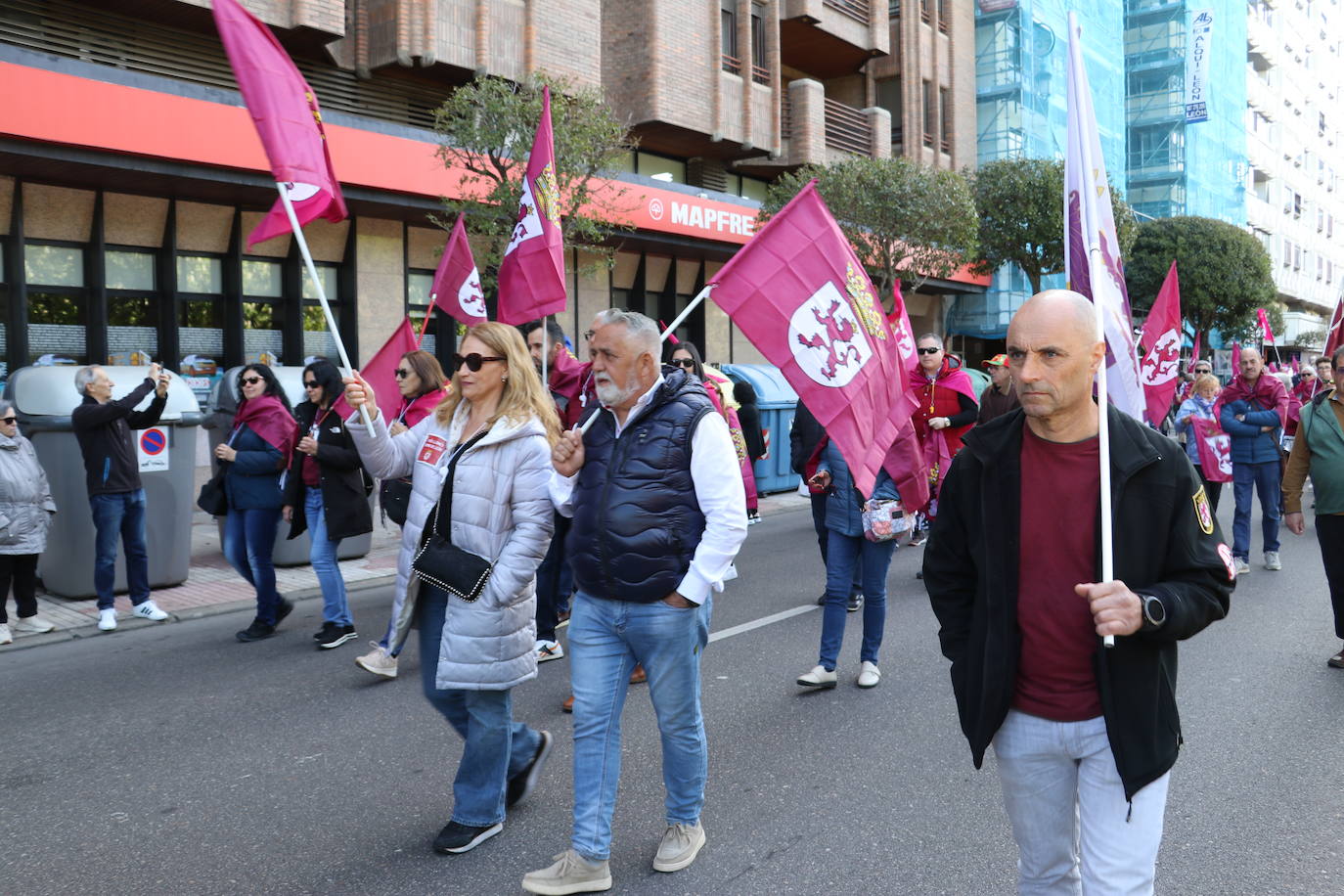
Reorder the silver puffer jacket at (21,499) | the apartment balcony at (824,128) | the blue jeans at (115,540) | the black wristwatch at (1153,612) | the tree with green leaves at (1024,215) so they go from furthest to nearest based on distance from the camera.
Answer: the tree with green leaves at (1024,215) → the apartment balcony at (824,128) → the blue jeans at (115,540) → the silver puffer jacket at (21,499) → the black wristwatch at (1153,612)

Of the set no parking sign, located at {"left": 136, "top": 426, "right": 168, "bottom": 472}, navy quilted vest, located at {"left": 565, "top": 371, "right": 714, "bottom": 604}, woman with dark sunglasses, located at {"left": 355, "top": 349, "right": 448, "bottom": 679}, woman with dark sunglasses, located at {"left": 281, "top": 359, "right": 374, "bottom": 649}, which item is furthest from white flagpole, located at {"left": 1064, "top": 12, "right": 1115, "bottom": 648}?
no parking sign, located at {"left": 136, "top": 426, "right": 168, "bottom": 472}

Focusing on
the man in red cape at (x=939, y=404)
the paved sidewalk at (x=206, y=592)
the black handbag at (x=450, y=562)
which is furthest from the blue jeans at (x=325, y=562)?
the man in red cape at (x=939, y=404)

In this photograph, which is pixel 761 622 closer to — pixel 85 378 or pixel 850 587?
pixel 850 587

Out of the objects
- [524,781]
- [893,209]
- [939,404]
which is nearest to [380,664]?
[524,781]

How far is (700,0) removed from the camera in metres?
21.4

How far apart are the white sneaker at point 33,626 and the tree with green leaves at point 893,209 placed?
51.4 feet

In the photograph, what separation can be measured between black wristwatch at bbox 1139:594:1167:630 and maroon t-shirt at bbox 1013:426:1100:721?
159mm

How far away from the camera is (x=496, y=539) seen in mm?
3715

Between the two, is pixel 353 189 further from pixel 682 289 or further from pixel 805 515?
pixel 682 289

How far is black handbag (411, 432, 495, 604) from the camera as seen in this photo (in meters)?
3.62

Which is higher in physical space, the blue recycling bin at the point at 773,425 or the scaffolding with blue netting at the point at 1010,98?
the scaffolding with blue netting at the point at 1010,98

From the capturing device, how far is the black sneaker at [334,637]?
6742 mm

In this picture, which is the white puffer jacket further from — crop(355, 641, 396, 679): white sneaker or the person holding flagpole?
crop(355, 641, 396, 679): white sneaker

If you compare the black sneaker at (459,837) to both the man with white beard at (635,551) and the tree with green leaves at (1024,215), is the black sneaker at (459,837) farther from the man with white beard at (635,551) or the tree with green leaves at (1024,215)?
the tree with green leaves at (1024,215)
